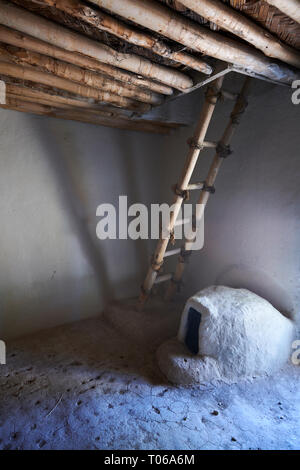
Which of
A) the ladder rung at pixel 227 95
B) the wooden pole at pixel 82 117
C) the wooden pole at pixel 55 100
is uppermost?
the ladder rung at pixel 227 95

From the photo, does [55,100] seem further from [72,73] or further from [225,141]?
[225,141]

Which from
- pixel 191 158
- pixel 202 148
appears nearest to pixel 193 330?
pixel 191 158

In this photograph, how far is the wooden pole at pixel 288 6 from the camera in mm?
1304

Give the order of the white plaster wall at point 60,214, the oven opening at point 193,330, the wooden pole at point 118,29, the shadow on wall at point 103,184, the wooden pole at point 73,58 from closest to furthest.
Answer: the wooden pole at point 118,29, the wooden pole at point 73,58, the oven opening at point 193,330, the white plaster wall at point 60,214, the shadow on wall at point 103,184

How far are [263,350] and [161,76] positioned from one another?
2.36m

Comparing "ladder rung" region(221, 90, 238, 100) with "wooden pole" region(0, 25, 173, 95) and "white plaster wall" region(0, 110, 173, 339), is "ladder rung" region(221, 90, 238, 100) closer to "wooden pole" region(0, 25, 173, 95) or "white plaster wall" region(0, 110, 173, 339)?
"wooden pole" region(0, 25, 173, 95)

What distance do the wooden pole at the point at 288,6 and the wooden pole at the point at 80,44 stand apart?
82cm

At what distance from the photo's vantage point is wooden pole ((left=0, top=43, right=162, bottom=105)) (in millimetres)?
1700

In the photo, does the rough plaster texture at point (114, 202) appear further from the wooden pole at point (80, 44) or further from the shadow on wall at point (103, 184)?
the wooden pole at point (80, 44)

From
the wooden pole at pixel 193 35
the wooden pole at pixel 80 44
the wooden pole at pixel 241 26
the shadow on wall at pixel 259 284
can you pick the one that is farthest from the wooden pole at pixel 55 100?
the shadow on wall at pixel 259 284

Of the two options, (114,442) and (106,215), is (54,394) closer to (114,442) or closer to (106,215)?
(114,442)

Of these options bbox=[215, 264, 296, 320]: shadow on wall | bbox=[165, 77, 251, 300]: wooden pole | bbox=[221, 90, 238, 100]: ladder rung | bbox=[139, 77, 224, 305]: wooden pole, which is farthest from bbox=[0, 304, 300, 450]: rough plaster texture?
bbox=[221, 90, 238, 100]: ladder rung

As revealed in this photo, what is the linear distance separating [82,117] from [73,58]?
1.19 meters

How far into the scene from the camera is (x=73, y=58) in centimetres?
174
